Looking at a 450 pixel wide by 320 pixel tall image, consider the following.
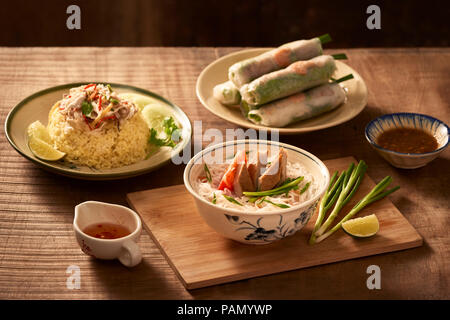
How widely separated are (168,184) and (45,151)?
43 centimetres

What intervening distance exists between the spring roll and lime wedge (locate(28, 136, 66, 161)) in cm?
77

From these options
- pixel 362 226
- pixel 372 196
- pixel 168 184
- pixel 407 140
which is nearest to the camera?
pixel 362 226

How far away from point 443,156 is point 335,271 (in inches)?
33.7

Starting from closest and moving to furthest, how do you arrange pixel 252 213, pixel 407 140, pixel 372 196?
pixel 252 213, pixel 372 196, pixel 407 140

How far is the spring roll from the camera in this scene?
7.87 feet

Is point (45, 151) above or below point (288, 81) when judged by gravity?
below

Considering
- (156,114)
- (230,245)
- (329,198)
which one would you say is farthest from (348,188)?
(156,114)

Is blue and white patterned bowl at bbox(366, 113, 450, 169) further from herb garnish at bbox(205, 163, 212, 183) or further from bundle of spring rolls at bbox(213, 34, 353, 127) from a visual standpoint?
herb garnish at bbox(205, 163, 212, 183)

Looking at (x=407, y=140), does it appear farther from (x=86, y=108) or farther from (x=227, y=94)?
(x=86, y=108)

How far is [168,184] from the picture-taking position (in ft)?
6.93

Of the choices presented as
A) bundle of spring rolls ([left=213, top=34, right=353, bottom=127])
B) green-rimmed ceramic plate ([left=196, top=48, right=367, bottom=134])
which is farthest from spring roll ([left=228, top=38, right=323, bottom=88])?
green-rimmed ceramic plate ([left=196, top=48, right=367, bottom=134])

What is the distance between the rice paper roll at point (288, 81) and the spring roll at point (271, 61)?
0.06 metres

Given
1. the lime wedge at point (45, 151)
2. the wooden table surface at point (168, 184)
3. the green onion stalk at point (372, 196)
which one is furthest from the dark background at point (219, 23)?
the green onion stalk at point (372, 196)

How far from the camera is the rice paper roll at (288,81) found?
2318mm
